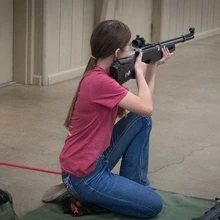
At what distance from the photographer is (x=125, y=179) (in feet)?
10.0

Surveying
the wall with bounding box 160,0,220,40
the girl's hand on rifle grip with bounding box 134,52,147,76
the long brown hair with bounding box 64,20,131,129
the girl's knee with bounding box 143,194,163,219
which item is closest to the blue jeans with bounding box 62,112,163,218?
the girl's knee with bounding box 143,194,163,219

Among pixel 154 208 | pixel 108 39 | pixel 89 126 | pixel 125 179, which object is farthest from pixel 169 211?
pixel 108 39

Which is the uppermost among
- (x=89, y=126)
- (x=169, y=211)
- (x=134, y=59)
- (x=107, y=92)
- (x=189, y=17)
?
(x=134, y=59)

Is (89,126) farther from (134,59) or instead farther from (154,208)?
(154,208)

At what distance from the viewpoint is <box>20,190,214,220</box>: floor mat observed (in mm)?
3131

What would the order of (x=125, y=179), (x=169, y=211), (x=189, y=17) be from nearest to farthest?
1. (x=125, y=179)
2. (x=169, y=211)
3. (x=189, y=17)

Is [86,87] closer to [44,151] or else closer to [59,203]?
[59,203]

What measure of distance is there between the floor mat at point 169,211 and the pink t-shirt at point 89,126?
0.28 metres

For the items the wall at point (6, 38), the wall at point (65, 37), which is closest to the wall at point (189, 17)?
the wall at point (65, 37)

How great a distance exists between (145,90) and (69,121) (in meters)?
0.40

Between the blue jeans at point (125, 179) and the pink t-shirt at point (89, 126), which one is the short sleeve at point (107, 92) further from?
the blue jeans at point (125, 179)

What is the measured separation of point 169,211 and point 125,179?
346 mm

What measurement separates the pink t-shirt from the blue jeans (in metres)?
0.05

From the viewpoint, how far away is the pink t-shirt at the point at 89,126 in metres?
2.93
